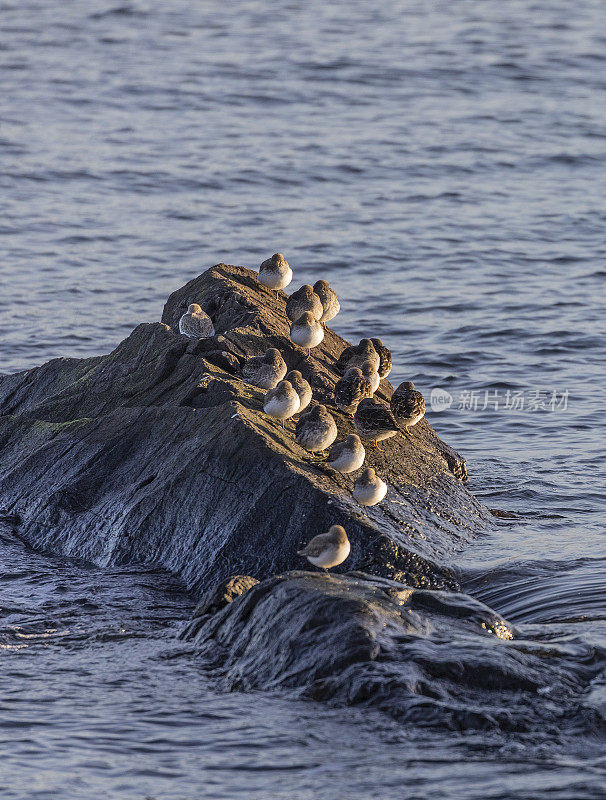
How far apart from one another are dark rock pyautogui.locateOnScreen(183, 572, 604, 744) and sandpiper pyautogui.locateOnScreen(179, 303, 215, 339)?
329 cm

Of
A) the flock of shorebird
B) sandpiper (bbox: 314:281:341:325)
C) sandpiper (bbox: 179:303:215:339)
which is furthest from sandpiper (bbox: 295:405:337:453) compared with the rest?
sandpiper (bbox: 314:281:341:325)

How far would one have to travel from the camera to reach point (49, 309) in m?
18.4

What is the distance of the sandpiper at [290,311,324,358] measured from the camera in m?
10.4

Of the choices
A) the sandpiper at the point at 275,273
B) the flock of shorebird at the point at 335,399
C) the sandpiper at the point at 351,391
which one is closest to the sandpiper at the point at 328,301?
the flock of shorebird at the point at 335,399

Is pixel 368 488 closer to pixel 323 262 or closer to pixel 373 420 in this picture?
pixel 373 420

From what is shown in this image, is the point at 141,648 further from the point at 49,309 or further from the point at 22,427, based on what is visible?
the point at 49,309

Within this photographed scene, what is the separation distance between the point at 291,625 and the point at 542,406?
8.53 metres

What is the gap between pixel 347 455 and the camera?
9.02 metres

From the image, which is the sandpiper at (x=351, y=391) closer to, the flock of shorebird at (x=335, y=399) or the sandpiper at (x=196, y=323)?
the flock of shorebird at (x=335, y=399)

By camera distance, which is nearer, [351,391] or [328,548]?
[328,548]

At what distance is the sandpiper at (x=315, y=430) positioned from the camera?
29.9ft

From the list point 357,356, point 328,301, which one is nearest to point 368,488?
point 357,356

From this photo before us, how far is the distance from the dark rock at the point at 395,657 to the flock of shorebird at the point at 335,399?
2.29ft

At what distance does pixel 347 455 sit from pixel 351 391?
3.37 feet
